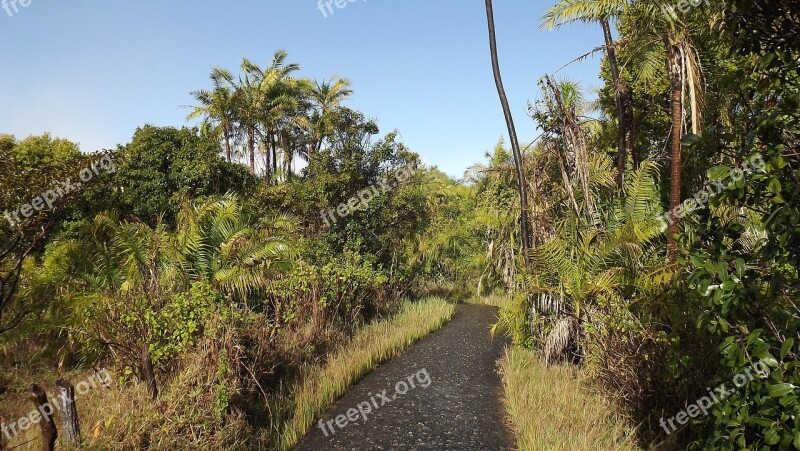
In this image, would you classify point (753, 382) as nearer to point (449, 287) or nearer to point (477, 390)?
point (477, 390)

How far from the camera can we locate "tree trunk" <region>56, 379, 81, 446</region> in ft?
11.7

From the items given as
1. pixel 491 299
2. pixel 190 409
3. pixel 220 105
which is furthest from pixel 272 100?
pixel 190 409

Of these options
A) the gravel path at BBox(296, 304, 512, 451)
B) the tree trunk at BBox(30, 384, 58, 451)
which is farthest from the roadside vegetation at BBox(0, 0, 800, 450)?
the tree trunk at BBox(30, 384, 58, 451)

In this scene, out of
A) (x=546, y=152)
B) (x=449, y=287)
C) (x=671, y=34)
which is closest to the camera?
(x=671, y=34)

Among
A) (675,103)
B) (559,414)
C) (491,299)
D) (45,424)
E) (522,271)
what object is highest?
(675,103)

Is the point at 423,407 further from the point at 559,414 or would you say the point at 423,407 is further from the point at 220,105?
the point at 220,105

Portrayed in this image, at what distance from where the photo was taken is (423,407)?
6.09 m

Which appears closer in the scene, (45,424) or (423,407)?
(45,424)

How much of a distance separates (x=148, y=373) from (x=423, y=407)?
3.51 meters

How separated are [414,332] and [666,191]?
5.58m

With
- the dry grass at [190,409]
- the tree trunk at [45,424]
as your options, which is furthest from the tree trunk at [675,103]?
the tree trunk at [45,424]

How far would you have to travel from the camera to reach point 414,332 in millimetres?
9430

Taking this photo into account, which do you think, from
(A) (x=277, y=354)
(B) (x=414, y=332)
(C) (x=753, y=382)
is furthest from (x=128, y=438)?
(B) (x=414, y=332)

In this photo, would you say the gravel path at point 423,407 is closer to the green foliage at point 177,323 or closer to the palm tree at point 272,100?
the green foliage at point 177,323
